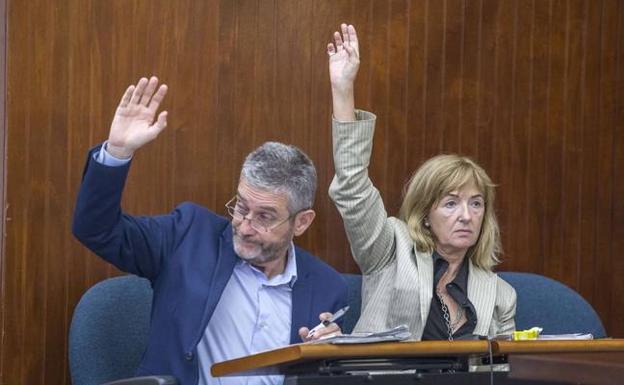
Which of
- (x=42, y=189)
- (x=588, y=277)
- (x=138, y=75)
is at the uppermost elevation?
(x=138, y=75)

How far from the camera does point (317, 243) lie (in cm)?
501

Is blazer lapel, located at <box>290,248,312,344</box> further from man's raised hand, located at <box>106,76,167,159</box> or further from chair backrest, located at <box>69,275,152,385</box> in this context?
man's raised hand, located at <box>106,76,167,159</box>

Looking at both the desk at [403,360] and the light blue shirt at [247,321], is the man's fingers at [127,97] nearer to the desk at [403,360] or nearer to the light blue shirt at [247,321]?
the light blue shirt at [247,321]

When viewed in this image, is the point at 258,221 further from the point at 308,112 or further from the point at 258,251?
the point at 308,112

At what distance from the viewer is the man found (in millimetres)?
4094

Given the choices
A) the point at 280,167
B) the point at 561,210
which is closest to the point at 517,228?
the point at 561,210

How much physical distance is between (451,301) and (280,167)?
0.81 m

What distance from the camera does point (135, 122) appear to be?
4.06 m

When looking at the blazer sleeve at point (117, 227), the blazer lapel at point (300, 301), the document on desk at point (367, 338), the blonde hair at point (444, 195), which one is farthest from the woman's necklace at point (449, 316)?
the document on desk at point (367, 338)

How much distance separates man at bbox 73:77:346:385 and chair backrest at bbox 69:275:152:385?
186 millimetres

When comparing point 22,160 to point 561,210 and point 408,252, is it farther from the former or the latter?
point 561,210

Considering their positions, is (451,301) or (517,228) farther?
(517,228)

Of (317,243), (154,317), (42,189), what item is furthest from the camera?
(317,243)

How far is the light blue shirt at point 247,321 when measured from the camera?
4.30m
